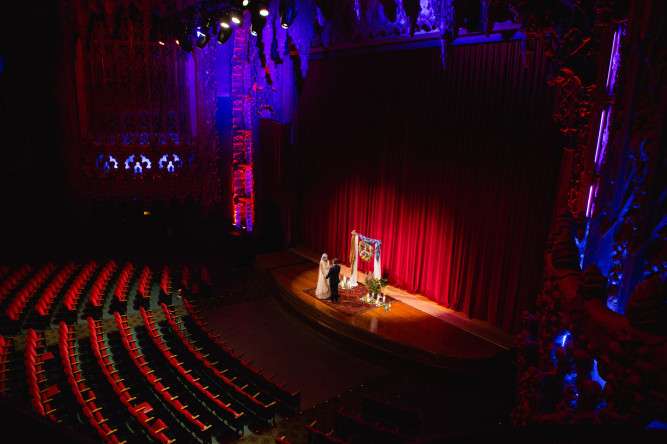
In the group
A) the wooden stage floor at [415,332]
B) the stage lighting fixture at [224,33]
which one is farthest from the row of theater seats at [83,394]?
the stage lighting fixture at [224,33]

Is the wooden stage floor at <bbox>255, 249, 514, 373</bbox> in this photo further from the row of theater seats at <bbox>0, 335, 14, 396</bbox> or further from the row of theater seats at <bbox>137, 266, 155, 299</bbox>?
the row of theater seats at <bbox>0, 335, 14, 396</bbox>

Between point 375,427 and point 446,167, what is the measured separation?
17.9ft

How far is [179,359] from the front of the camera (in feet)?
23.9

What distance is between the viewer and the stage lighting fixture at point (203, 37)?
395 inches

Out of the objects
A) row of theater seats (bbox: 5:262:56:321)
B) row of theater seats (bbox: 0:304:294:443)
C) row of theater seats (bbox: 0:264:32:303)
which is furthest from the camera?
row of theater seats (bbox: 0:264:32:303)

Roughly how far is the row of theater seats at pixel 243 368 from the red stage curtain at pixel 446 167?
4228mm

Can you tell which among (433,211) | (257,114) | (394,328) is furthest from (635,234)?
(257,114)

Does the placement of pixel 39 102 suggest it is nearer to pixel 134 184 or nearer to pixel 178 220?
pixel 134 184

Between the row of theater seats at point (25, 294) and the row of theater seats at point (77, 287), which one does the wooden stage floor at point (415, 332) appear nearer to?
the row of theater seats at point (77, 287)

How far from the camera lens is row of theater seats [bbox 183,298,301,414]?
20.1 ft

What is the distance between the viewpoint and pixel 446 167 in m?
8.88

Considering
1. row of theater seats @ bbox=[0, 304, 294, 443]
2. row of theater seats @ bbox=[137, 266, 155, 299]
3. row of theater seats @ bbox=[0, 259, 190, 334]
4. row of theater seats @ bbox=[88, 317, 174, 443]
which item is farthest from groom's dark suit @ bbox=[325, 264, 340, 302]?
row of theater seats @ bbox=[88, 317, 174, 443]

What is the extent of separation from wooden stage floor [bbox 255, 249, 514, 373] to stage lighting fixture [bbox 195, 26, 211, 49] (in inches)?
243

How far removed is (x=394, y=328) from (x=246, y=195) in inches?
303
